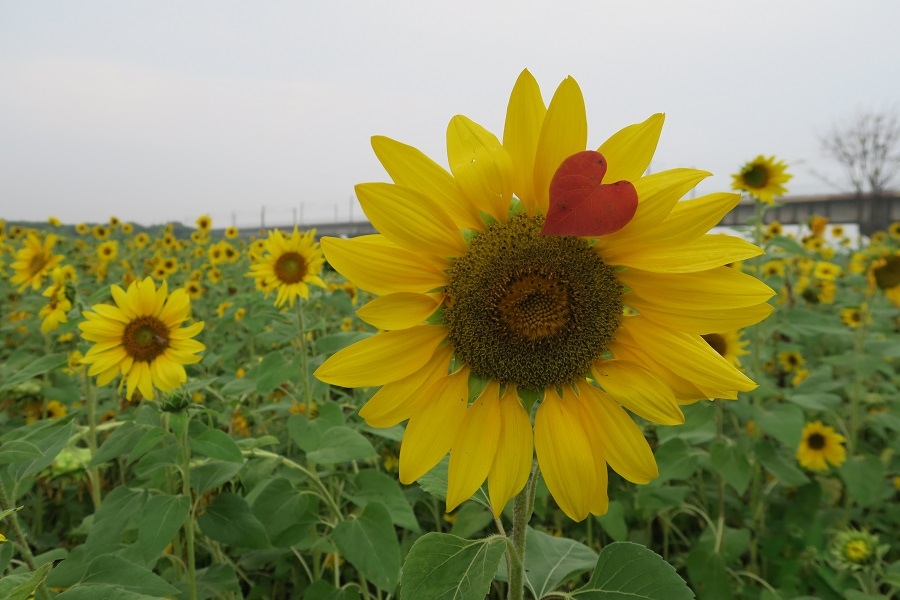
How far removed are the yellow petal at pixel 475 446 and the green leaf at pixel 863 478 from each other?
2548 mm

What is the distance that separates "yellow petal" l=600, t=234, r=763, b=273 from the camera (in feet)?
2.94

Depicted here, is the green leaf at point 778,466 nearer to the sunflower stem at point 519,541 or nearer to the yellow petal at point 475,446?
the sunflower stem at point 519,541

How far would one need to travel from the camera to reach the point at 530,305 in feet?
3.30

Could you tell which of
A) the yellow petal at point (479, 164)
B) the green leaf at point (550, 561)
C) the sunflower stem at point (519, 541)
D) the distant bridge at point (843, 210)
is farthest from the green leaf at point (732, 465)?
the distant bridge at point (843, 210)

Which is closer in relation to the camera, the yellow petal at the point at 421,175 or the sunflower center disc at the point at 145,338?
the yellow petal at the point at 421,175

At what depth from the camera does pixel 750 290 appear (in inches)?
36.0

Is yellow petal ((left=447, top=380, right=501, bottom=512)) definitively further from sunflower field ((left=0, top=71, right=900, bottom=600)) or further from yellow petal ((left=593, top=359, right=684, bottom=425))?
yellow petal ((left=593, top=359, right=684, bottom=425))

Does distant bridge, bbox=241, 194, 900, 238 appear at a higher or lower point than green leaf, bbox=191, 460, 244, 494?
higher

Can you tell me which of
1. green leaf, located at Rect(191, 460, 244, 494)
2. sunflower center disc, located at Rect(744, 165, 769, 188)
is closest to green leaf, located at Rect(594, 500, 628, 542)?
green leaf, located at Rect(191, 460, 244, 494)

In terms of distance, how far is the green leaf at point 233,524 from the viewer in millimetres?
1591

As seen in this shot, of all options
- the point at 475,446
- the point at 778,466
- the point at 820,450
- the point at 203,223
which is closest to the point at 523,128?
the point at 475,446

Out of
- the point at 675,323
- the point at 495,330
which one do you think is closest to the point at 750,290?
the point at 675,323

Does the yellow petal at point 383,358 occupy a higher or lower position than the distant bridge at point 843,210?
lower

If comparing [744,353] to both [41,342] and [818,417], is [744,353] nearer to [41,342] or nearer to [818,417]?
[818,417]
